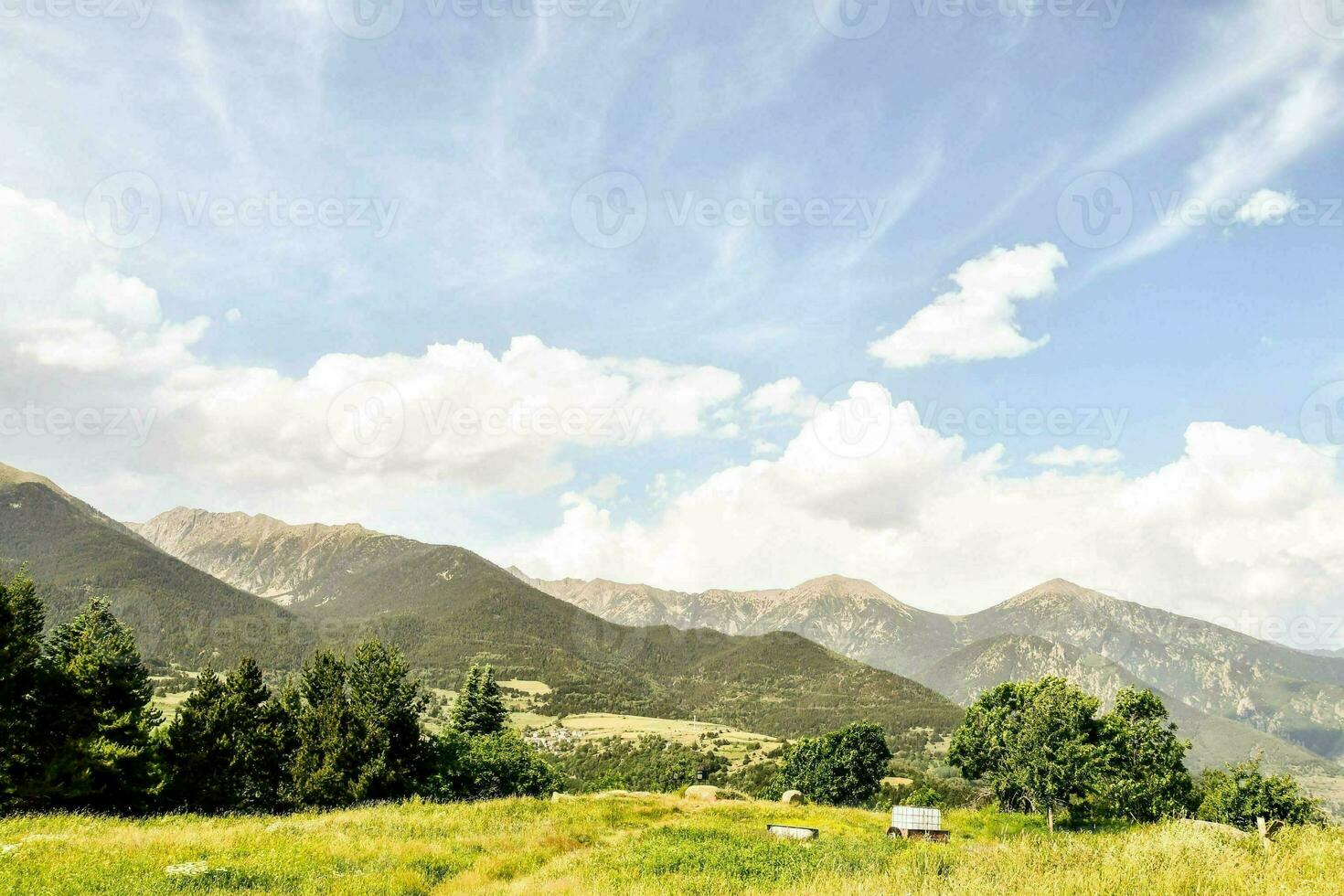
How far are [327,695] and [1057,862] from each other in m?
50.2

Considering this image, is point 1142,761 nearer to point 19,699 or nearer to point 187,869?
point 187,869

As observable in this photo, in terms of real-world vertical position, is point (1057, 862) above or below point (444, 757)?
above

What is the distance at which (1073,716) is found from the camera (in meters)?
51.2

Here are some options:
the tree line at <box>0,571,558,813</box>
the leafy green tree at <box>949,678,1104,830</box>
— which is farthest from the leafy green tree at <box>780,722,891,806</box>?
the tree line at <box>0,571,558,813</box>

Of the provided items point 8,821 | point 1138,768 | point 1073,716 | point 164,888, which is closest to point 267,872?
point 164,888

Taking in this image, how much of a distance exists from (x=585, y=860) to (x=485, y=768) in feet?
170

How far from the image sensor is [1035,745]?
46906mm

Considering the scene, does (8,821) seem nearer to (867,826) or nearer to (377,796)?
(377,796)

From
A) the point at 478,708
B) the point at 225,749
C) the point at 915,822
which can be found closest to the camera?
the point at 915,822

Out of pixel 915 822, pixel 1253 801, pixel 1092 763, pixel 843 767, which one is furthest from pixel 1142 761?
pixel 843 767

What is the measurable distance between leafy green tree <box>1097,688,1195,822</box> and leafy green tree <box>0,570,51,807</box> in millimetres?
68775

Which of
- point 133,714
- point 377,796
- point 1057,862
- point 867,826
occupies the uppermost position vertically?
point 1057,862

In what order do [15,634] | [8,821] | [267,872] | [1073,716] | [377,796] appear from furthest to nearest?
[1073,716], [377,796], [15,634], [8,821], [267,872]

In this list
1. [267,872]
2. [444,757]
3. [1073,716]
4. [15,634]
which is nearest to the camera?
[267,872]
